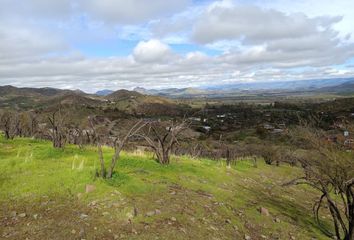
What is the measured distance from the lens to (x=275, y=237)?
10.6 meters

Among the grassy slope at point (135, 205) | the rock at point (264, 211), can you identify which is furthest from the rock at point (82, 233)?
the rock at point (264, 211)

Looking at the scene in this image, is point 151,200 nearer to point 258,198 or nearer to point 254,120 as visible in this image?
point 258,198

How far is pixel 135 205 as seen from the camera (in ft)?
33.4

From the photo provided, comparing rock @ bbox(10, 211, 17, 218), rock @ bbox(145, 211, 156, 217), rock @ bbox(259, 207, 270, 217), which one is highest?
rock @ bbox(10, 211, 17, 218)

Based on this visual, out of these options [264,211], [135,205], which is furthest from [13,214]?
[264,211]

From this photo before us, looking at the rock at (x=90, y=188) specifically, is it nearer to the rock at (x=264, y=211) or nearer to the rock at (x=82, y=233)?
the rock at (x=82, y=233)

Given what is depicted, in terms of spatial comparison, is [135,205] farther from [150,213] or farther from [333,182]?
[333,182]

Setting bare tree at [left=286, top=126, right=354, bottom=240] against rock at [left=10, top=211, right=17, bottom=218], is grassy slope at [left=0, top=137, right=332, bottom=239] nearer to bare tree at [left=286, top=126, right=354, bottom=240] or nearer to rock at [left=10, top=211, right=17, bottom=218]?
rock at [left=10, top=211, right=17, bottom=218]

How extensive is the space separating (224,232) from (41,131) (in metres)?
33.6

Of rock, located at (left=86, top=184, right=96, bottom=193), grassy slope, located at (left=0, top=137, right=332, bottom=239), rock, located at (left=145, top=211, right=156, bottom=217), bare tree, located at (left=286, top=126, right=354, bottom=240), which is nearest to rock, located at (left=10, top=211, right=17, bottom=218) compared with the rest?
grassy slope, located at (left=0, top=137, right=332, bottom=239)

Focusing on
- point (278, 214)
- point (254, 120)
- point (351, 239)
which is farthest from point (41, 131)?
point (254, 120)

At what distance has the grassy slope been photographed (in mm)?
8961

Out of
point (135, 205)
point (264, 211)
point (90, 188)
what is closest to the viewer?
point (135, 205)

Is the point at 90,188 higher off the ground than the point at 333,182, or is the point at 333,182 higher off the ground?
the point at 90,188
